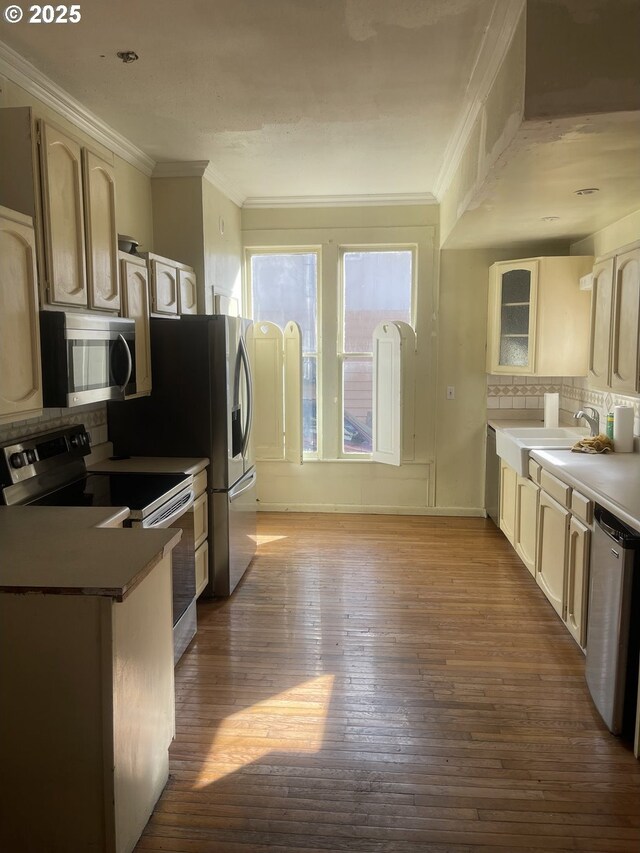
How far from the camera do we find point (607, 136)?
2107 mm

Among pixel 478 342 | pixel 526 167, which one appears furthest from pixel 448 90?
pixel 478 342

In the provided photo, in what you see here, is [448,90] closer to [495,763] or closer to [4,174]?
[4,174]

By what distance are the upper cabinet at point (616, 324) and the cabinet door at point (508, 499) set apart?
2.91 feet

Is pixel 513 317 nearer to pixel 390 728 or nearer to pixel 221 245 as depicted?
pixel 221 245

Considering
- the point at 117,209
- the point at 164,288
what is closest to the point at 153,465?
the point at 164,288

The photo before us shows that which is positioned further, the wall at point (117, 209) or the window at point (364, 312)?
the window at point (364, 312)

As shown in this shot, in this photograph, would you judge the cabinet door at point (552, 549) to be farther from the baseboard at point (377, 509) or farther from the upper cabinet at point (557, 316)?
the baseboard at point (377, 509)

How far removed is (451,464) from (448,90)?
305cm

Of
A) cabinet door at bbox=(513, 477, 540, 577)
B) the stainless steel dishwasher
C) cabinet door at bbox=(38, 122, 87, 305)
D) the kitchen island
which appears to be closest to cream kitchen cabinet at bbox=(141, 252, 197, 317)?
cabinet door at bbox=(38, 122, 87, 305)

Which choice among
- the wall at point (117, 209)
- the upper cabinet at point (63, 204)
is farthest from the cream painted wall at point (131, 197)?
the upper cabinet at point (63, 204)

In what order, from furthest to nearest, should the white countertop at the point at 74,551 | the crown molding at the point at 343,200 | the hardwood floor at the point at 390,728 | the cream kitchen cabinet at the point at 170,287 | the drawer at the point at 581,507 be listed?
the crown molding at the point at 343,200 < the cream kitchen cabinet at the point at 170,287 < the drawer at the point at 581,507 < the hardwood floor at the point at 390,728 < the white countertop at the point at 74,551

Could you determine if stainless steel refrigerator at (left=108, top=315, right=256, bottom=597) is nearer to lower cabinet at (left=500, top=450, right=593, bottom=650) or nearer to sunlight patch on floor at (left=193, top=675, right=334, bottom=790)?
sunlight patch on floor at (left=193, top=675, right=334, bottom=790)

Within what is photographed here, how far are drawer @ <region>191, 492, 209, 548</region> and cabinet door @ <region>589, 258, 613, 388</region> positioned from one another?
7.64 feet

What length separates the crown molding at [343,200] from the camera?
4.85m
